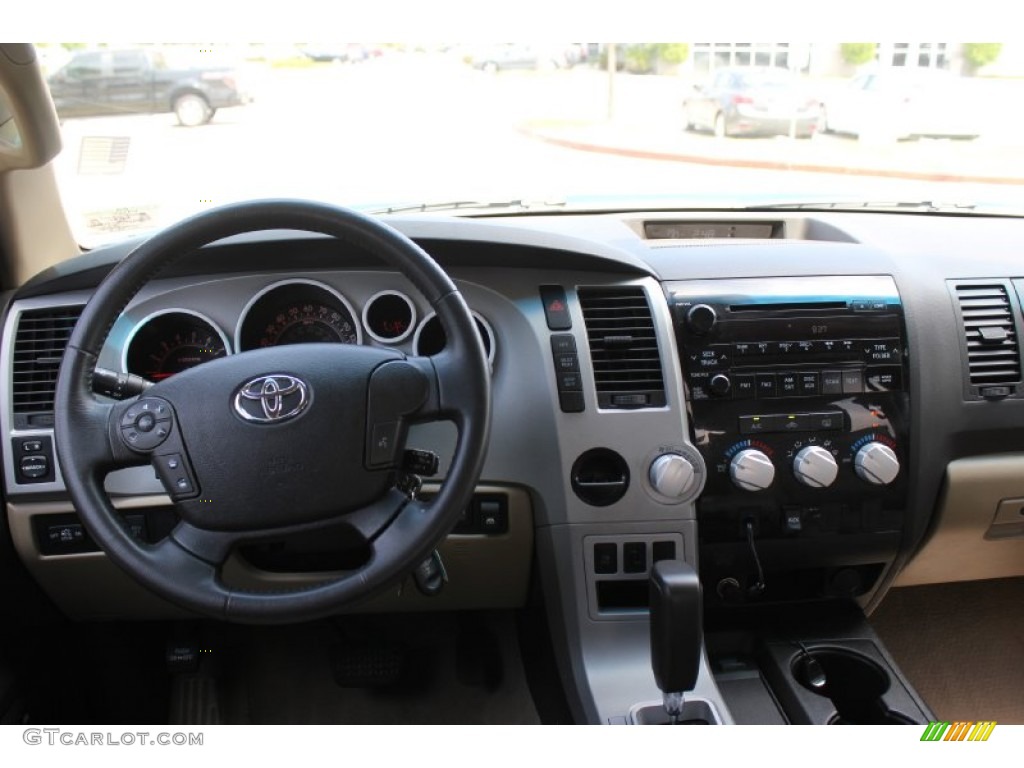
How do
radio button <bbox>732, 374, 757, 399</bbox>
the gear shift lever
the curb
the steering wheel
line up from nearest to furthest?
the steering wheel
the gear shift lever
radio button <bbox>732, 374, 757, 399</bbox>
the curb

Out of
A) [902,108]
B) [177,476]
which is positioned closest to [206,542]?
[177,476]

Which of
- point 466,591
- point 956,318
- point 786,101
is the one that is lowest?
point 466,591

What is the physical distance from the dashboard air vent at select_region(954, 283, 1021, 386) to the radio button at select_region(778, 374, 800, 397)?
441 millimetres

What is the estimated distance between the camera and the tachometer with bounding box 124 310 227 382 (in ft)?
5.59

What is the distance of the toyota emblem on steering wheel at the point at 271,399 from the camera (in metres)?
1.29

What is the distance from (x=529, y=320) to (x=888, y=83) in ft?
4.36

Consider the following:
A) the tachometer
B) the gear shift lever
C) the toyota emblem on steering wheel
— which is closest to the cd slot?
the gear shift lever

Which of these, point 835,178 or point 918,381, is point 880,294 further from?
point 835,178

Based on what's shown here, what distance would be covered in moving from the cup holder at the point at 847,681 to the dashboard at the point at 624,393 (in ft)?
0.67

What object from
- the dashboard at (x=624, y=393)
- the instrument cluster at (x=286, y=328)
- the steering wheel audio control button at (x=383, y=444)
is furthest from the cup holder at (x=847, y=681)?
the steering wheel audio control button at (x=383, y=444)

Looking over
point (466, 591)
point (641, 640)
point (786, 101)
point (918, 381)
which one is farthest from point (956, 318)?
point (466, 591)

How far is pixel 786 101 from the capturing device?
239 cm

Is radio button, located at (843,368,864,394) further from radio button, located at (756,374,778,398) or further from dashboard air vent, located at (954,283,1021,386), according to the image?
dashboard air vent, located at (954,283,1021,386)

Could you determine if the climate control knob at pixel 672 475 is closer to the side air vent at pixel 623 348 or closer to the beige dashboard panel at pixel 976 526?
the side air vent at pixel 623 348
